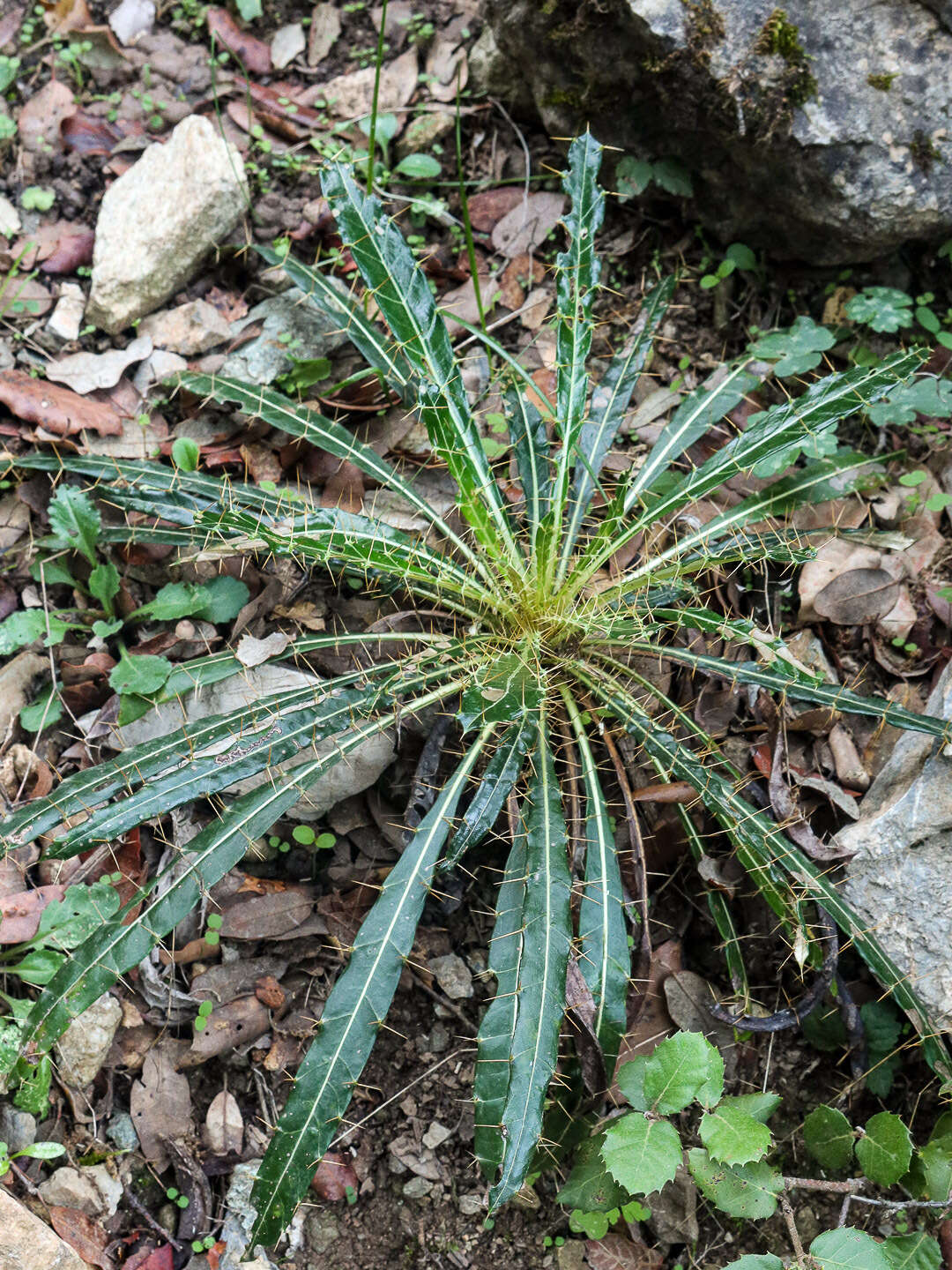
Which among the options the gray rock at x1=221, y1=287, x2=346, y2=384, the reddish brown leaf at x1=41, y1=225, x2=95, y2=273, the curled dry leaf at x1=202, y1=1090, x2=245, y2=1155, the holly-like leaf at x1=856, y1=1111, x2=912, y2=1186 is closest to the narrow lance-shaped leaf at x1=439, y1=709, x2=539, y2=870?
the curled dry leaf at x1=202, y1=1090, x2=245, y2=1155

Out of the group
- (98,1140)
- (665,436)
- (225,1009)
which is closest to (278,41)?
(665,436)

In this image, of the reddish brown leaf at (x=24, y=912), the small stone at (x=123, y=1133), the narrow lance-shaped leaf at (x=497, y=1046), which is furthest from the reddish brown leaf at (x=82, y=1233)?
the narrow lance-shaped leaf at (x=497, y=1046)

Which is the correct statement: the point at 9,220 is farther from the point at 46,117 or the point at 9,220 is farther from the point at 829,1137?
the point at 829,1137

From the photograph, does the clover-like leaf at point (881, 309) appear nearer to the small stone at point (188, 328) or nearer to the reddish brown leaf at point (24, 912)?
the small stone at point (188, 328)

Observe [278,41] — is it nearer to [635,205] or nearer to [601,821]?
[635,205]

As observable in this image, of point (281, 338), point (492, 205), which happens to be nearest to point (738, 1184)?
point (281, 338)

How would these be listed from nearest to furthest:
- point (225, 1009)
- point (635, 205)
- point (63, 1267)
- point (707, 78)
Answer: point (63, 1267) < point (225, 1009) < point (707, 78) < point (635, 205)
